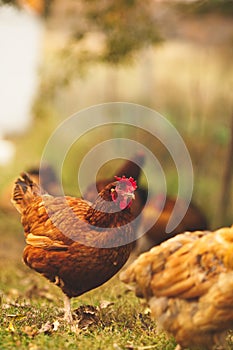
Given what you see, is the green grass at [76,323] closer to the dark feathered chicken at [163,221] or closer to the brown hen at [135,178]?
the brown hen at [135,178]

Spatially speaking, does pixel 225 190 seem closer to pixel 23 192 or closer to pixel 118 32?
pixel 118 32

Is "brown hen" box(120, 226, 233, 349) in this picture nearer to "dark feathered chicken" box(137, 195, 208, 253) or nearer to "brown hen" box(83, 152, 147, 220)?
"brown hen" box(83, 152, 147, 220)

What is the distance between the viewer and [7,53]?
14.7 m

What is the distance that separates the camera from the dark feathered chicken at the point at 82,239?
3.94 metres

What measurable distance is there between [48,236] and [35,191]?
17.7 inches

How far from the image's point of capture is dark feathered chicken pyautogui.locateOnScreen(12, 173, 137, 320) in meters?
3.94

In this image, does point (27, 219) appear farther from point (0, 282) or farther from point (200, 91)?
point (200, 91)

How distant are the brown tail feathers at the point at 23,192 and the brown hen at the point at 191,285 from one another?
0.99 metres

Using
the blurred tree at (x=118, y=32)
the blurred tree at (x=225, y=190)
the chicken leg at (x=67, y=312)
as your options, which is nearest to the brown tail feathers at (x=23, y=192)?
the chicken leg at (x=67, y=312)

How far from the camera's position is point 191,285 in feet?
11.5

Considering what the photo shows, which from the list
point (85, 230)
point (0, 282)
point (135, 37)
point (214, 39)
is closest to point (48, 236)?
point (85, 230)

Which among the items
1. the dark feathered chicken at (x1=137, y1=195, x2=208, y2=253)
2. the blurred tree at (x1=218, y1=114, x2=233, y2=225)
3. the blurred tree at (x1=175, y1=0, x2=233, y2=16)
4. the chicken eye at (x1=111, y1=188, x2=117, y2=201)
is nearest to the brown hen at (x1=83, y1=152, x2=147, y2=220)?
the dark feathered chicken at (x1=137, y1=195, x2=208, y2=253)

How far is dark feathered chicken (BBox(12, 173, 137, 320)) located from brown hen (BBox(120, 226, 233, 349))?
1.00 feet

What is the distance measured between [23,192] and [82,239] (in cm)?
65
